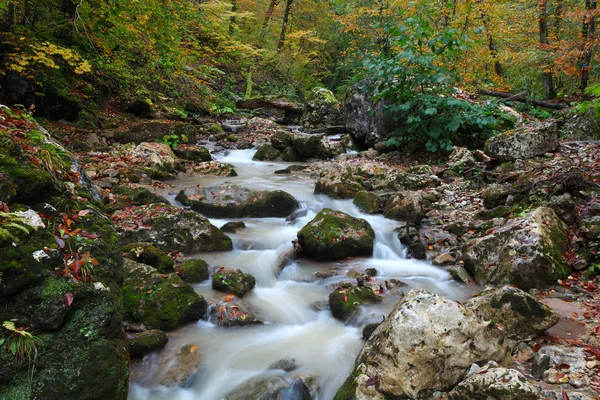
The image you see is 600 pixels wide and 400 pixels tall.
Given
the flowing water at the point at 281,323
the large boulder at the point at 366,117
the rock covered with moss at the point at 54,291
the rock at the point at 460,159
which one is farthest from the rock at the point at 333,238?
the large boulder at the point at 366,117

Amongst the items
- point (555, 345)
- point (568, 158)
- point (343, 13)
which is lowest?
point (555, 345)

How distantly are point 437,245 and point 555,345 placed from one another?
3197 mm

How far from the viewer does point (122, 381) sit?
262 cm

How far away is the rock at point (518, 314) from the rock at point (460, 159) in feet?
21.0

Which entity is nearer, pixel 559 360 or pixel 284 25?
pixel 559 360

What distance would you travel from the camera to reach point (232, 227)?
23.2 ft

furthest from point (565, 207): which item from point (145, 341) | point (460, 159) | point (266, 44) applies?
point (266, 44)

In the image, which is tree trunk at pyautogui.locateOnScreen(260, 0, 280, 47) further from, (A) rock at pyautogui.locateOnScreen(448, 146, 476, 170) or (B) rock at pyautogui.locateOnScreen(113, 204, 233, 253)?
(B) rock at pyautogui.locateOnScreen(113, 204, 233, 253)

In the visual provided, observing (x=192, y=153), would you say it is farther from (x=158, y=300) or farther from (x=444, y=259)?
(x=444, y=259)

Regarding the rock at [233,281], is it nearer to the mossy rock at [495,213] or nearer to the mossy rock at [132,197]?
the mossy rock at [132,197]

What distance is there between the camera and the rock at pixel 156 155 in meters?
10.2

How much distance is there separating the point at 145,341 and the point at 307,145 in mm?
10167

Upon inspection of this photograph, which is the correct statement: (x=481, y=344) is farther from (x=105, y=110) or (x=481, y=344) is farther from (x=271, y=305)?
(x=105, y=110)

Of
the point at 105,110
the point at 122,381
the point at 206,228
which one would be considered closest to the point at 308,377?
the point at 122,381
